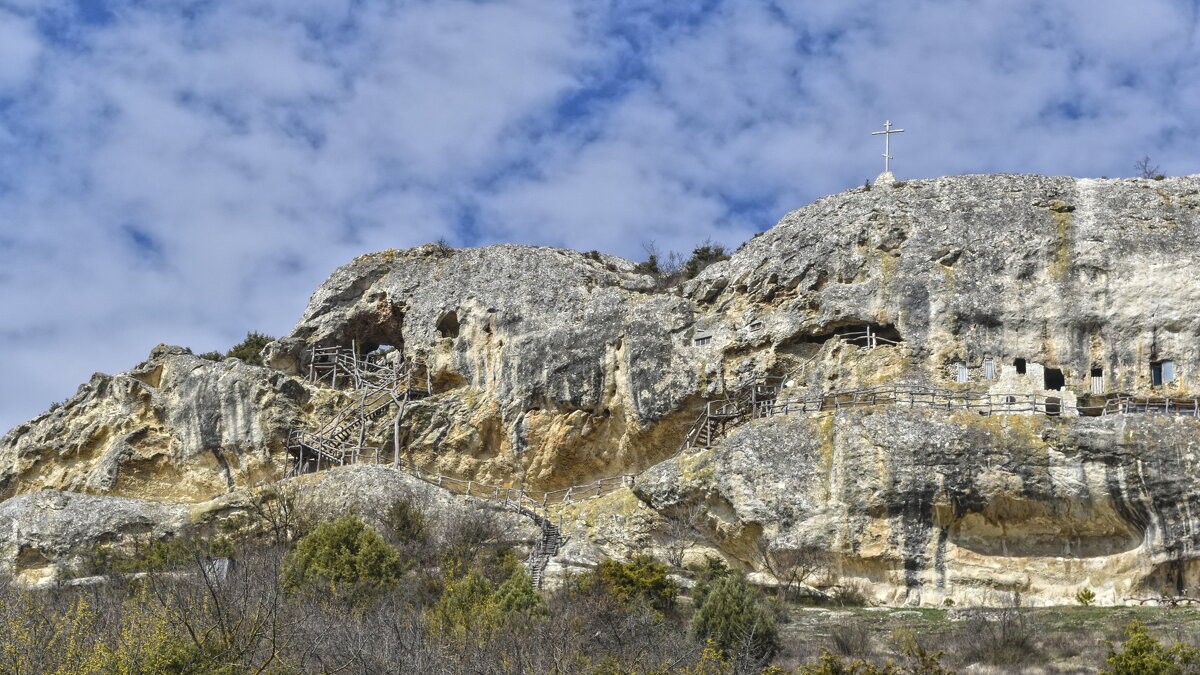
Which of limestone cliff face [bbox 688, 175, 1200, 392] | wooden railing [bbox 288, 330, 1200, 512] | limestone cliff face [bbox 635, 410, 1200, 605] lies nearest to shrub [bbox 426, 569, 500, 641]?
limestone cliff face [bbox 635, 410, 1200, 605]

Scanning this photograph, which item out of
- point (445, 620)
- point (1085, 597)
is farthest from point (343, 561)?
point (1085, 597)

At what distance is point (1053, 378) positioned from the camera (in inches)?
1666

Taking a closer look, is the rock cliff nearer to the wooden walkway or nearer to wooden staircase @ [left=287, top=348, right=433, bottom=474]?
the wooden walkway

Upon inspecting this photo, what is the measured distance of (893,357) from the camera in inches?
1692

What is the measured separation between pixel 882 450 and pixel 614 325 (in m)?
10.7

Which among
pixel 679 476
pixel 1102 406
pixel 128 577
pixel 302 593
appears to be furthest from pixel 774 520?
pixel 128 577

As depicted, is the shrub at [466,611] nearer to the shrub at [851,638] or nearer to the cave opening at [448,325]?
the shrub at [851,638]

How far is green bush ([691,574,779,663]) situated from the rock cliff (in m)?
5.44

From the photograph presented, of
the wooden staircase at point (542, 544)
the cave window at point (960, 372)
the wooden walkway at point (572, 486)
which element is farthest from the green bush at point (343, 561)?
the cave window at point (960, 372)

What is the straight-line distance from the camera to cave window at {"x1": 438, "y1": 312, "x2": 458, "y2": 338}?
170ft

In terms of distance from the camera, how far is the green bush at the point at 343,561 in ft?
120

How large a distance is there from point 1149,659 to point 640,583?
12996 mm

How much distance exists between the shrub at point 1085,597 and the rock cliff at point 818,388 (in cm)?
27

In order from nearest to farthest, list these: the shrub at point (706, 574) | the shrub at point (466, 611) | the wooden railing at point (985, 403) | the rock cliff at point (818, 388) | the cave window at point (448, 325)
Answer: the shrub at point (466, 611), the shrub at point (706, 574), the rock cliff at point (818, 388), the wooden railing at point (985, 403), the cave window at point (448, 325)
